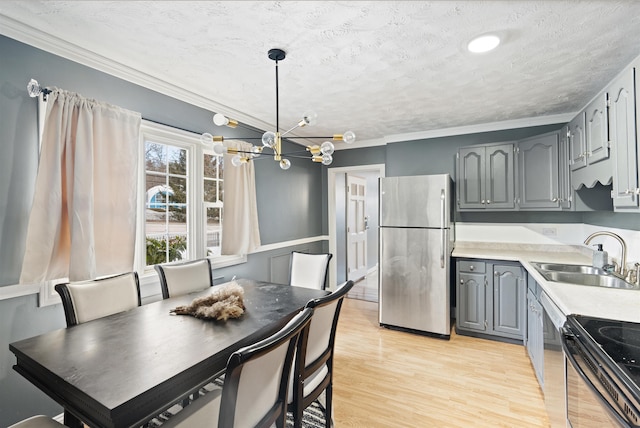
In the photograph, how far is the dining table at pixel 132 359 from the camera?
3.34 ft

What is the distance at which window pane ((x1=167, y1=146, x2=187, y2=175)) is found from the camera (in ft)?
9.13

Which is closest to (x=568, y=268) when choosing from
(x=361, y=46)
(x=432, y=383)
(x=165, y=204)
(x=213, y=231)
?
(x=432, y=383)

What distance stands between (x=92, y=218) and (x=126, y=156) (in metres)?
0.54

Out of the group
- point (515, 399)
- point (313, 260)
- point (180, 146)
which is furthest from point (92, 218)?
point (515, 399)

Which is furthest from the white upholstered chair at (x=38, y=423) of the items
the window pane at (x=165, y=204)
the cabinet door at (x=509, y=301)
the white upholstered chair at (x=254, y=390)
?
the cabinet door at (x=509, y=301)

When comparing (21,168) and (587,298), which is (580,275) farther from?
(21,168)

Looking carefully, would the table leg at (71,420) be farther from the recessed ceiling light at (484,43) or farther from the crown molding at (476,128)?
the crown molding at (476,128)

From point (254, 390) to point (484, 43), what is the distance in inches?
94.5

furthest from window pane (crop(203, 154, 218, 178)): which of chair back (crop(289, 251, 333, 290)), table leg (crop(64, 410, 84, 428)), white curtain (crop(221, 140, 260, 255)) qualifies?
table leg (crop(64, 410, 84, 428))

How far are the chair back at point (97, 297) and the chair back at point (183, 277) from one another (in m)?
0.22

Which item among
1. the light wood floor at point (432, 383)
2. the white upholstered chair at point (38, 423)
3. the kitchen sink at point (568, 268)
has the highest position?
the kitchen sink at point (568, 268)

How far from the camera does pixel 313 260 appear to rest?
291cm

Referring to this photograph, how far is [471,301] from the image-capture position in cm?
336

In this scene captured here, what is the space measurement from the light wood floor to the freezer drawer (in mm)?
196
